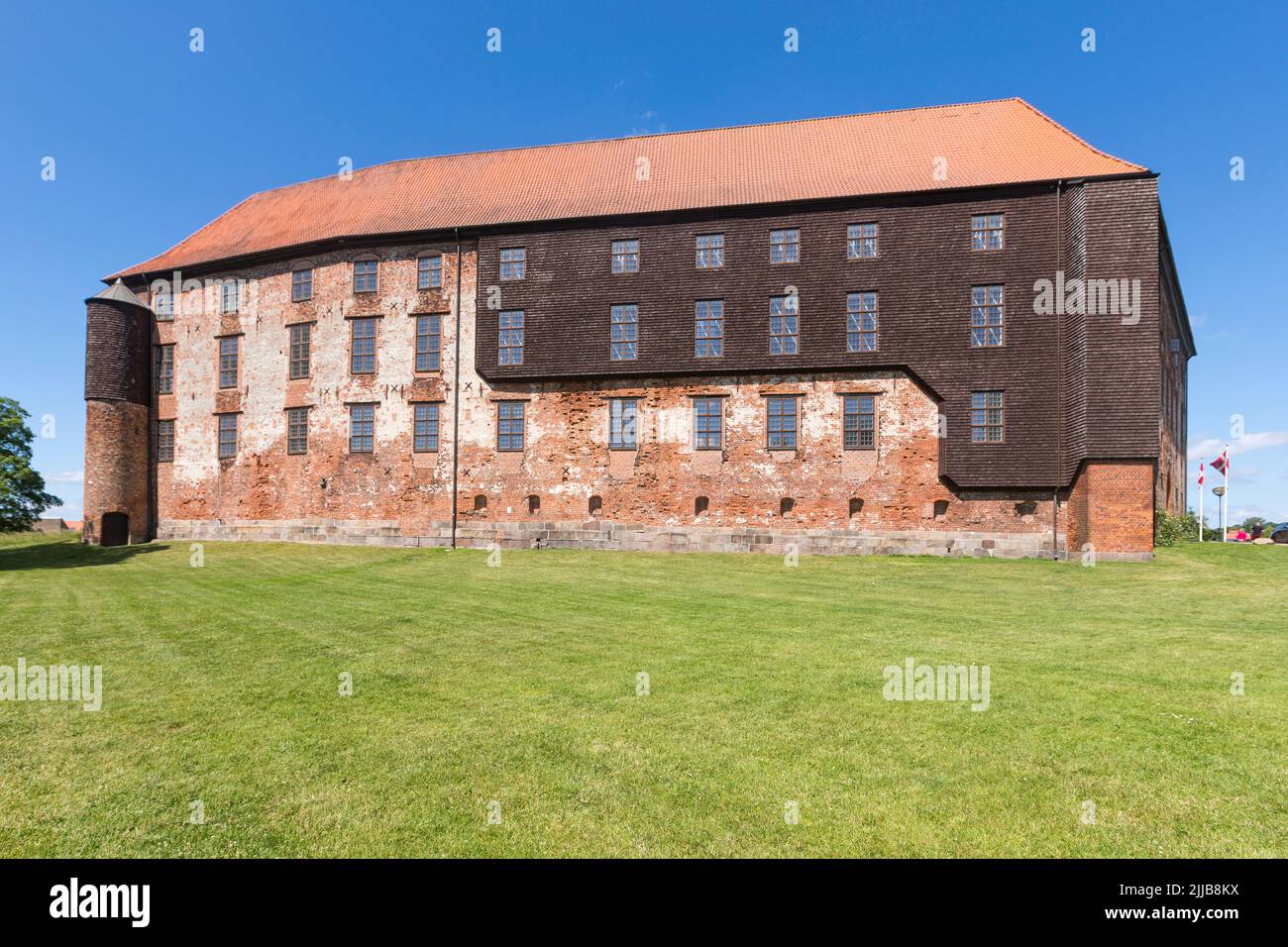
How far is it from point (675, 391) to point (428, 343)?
38.3 feet

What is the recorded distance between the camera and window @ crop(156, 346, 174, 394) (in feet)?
112

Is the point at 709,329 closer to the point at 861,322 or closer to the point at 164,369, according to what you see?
the point at 861,322

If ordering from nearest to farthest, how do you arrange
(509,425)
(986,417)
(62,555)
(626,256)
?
(986,417) → (626,256) → (509,425) → (62,555)

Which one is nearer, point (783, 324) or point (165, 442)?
point (783, 324)

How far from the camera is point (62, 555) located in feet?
94.4

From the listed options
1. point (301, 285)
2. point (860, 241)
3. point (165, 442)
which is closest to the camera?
point (860, 241)

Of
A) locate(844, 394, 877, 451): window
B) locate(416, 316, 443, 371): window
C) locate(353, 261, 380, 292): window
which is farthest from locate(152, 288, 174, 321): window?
locate(844, 394, 877, 451): window

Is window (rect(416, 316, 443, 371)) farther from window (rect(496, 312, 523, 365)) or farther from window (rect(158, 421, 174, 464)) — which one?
window (rect(158, 421, 174, 464))

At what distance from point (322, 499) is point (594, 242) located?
17.2 meters

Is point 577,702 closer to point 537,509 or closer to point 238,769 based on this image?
point 238,769

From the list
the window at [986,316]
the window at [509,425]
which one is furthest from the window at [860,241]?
the window at [509,425]

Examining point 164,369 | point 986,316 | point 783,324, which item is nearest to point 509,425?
point 783,324

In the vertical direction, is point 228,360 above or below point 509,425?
above

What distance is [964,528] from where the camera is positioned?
79.8 feet
